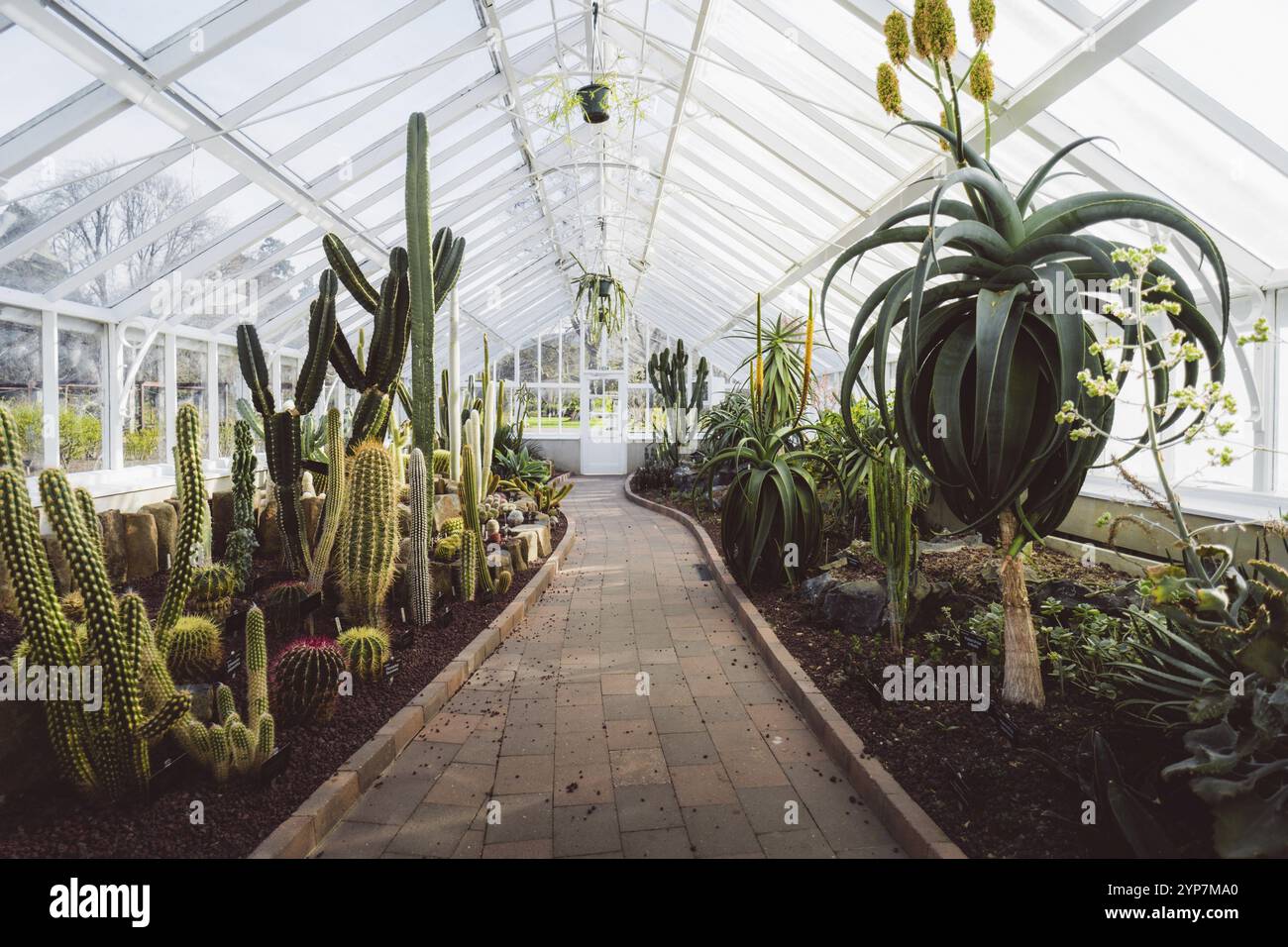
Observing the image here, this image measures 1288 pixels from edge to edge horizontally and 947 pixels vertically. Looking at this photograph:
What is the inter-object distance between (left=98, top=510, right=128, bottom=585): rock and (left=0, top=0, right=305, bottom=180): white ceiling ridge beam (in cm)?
207

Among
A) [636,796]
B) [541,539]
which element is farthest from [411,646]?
[541,539]

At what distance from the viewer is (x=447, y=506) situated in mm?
5363

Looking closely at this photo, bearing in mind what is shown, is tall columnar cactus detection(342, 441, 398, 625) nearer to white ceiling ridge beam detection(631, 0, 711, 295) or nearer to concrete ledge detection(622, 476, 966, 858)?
concrete ledge detection(622, 476, 966, 858)

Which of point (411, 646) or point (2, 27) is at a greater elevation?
point (2, 27)

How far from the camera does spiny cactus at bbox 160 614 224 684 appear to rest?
2.76 metres

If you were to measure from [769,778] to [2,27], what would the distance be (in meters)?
5.01

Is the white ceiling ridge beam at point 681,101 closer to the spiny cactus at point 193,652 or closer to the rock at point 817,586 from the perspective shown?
the rock at point 817,586

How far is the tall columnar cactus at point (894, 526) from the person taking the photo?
10.1ft

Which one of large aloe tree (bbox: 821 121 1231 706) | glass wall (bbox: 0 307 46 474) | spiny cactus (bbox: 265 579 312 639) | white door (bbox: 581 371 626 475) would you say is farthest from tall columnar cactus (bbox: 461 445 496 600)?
white door (bbox: 581 371 626 475)

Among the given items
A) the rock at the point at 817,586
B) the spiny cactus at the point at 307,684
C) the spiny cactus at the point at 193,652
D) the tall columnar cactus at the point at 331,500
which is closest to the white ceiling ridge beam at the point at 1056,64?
the rock at the point at 817,586

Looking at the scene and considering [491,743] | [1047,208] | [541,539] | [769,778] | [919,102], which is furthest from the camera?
[541,539]

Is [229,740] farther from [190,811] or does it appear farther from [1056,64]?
[1056,64]

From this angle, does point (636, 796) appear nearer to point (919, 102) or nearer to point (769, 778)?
point (769, 778)
